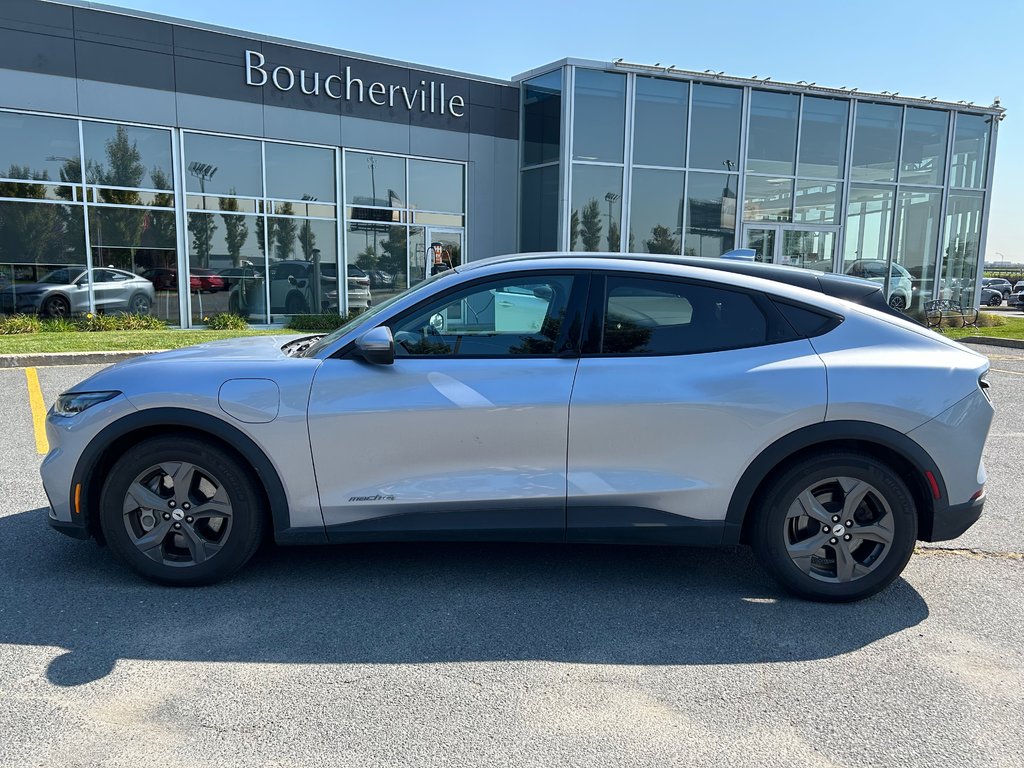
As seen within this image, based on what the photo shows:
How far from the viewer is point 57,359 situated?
37.3 feet

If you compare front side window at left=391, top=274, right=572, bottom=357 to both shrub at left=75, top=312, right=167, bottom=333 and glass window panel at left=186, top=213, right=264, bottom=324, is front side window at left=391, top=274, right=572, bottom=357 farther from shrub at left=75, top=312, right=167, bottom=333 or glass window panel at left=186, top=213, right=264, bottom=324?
glass window panel at left=186, top=213, right=264, bottom=324

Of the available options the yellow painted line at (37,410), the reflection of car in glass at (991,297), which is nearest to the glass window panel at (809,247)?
the yellow painted line at (37,410)

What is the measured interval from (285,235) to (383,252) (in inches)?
95.9

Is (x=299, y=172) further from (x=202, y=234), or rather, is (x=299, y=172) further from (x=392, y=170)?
(x=202, y=234)

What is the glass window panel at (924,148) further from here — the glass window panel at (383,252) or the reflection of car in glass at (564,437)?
the reflection of car in glass at (564,437)

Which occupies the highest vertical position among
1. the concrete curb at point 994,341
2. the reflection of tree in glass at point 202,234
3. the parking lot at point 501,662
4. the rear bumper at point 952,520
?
the reflection of tree in glass at point 202,234

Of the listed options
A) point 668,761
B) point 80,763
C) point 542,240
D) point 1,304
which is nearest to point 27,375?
point 1,304

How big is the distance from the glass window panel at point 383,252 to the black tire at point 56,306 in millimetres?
6137

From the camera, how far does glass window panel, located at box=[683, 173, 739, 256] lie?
19.3 meters

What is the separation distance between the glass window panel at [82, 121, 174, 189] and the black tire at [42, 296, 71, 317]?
8.18 feet

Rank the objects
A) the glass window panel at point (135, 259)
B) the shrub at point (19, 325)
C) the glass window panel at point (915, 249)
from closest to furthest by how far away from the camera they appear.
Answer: the shrub at point (19, 325), the glass window panel at point (135, 259), the glass window panel at point (915, 249)

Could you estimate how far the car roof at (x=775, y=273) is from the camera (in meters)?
3.90

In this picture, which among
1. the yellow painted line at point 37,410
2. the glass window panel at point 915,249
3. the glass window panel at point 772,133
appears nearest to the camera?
the yellow painted line at point 37,410

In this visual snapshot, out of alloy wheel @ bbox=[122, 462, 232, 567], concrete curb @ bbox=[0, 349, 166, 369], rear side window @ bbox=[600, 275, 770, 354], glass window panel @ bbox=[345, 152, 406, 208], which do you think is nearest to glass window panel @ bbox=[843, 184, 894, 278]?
glass window panel @ bbox=[345, 152, 406, 208]
